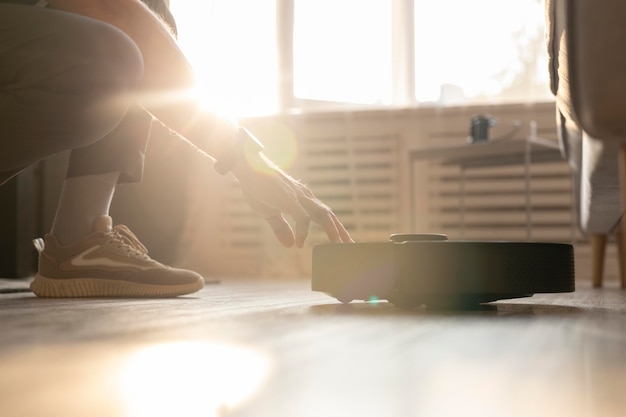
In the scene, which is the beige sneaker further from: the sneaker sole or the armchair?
the armchair

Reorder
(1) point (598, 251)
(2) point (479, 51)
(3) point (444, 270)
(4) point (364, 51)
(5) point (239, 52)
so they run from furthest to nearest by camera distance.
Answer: (5) point (239, 52)
(4) point (364, 51)
(2) point (479, 51)
(1) point (598, 251)
(3) point (444, 270)

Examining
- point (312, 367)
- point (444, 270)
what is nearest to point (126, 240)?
point (444, 270)

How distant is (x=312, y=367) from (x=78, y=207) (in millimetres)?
1155

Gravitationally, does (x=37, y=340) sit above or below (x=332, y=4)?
below

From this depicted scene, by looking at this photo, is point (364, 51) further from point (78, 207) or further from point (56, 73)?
point (56, 73)

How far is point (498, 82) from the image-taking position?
4344 mm

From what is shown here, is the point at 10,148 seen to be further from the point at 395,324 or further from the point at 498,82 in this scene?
the point at 498,82

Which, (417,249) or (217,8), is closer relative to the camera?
(417,249)

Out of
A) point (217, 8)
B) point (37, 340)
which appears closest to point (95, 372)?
point (37, 340)

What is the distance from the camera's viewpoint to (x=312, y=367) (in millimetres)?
509

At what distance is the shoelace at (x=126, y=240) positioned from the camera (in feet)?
5.15

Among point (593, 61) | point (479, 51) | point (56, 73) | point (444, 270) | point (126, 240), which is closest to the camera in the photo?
point (444, 270)

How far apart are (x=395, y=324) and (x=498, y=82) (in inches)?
147

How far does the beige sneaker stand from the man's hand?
46 cm
